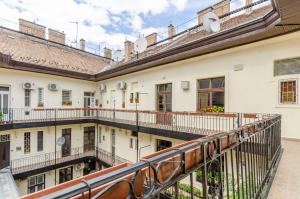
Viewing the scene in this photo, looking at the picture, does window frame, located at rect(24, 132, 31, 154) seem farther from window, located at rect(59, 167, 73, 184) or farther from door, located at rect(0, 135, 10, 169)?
window, located at rect(59, 167, 73, 184)

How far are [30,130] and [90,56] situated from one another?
9969 millimetres

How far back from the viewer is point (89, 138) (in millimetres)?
15406

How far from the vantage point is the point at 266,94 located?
6703 millimetres

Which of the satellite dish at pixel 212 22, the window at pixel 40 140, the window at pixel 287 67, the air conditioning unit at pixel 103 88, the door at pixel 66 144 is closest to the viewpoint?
the window at pixel 287 67

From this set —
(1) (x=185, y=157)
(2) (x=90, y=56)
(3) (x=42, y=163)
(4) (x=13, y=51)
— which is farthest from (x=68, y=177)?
(1) (x=185, y=157)

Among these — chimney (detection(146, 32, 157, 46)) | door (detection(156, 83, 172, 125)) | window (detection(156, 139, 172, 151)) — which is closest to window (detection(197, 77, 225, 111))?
door (detection(156, 83, 172, 125))

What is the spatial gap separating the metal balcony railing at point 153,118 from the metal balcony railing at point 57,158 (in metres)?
2.63

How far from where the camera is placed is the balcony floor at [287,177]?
2.93m

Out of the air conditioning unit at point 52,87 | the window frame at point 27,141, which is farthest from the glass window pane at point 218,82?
the window frame at point 27,141

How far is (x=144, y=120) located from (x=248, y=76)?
5.72 m

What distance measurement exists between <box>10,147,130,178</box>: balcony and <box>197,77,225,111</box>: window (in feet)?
22.5

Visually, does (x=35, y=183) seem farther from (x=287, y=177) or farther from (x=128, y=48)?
(x=287, y=177)

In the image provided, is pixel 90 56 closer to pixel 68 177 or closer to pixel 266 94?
pixel 68 177

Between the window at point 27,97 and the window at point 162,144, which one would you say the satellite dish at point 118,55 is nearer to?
the window at point 27,97
